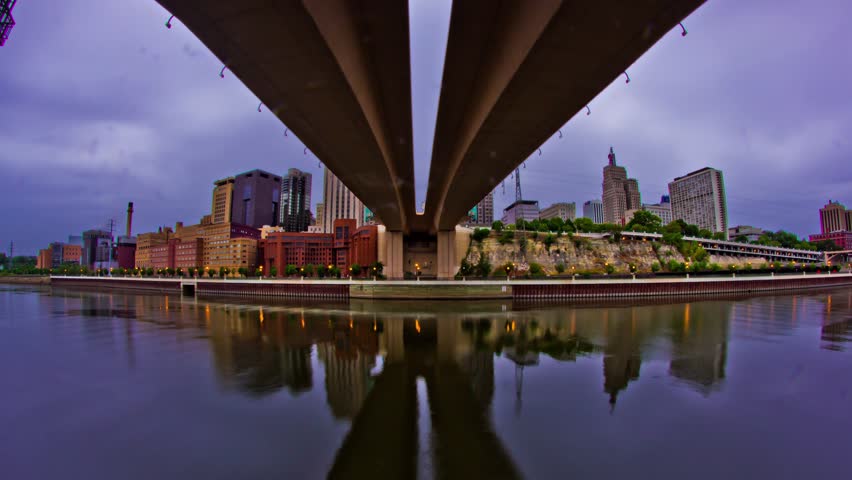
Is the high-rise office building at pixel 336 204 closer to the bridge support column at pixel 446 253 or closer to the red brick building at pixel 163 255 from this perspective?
the red brick building at pixel 163 255

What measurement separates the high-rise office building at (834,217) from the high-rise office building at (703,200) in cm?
5971

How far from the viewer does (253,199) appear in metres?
157

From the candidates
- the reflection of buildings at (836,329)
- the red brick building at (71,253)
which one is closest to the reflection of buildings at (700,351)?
the reflection of buildings at (836,329)

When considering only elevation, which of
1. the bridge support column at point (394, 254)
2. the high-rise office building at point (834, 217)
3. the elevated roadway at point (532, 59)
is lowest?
the bridge support column at point (394, 254)

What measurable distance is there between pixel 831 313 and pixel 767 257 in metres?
88.3

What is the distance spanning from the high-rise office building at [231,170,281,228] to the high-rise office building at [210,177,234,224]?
8.08m

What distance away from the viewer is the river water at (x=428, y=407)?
5.01 meters

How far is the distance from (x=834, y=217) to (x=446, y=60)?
263 metres

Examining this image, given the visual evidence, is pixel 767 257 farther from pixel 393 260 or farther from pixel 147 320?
pixel 147 320

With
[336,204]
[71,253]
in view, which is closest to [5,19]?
[336,204]

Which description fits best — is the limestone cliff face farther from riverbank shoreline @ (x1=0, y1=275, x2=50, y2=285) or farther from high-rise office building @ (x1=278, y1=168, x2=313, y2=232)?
high-rise office building @ (x1=278, y1=168, x2=313, y2=232)

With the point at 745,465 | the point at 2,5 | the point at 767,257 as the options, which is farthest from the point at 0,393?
the point at 767,257

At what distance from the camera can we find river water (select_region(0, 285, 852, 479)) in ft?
16.4

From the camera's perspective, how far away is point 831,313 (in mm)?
22547
